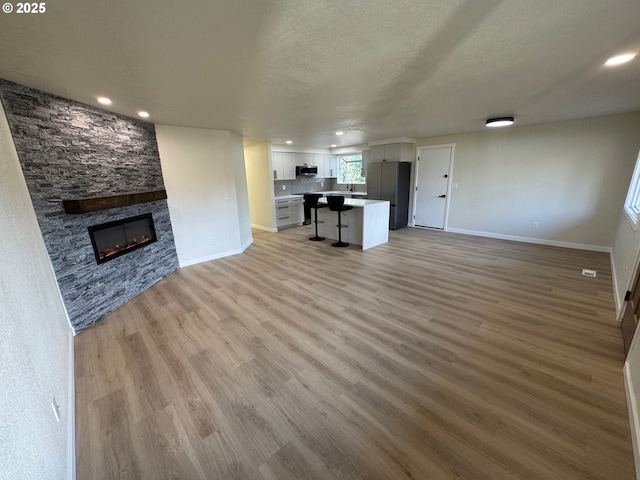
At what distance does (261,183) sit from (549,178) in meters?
6.37

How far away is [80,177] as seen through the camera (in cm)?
277

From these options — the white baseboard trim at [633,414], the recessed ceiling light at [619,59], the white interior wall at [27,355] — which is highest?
the recessed ceiling light at [619,59]

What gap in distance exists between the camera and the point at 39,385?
1.26m

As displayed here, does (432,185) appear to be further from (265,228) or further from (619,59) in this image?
(265,228)

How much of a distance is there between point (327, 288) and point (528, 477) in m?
2.46

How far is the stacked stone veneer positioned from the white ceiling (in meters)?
0.21

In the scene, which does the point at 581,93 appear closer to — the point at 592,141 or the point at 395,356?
the point at 592,141

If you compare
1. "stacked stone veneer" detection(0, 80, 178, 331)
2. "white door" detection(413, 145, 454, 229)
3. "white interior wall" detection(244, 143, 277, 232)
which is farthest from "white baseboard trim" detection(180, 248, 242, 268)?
"white door" detection(413, 145, 454, 229)

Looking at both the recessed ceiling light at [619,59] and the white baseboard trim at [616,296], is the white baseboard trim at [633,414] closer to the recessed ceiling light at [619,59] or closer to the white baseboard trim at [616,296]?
the white baseboard trim at [616,296]

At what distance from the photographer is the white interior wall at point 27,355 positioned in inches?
35.8

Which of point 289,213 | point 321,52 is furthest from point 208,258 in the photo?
point 321,52

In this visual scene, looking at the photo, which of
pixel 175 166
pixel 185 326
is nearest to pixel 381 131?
pixel 175 166

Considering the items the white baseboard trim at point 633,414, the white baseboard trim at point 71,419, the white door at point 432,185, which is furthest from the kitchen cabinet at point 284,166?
the white baseboard trim at point 633,414

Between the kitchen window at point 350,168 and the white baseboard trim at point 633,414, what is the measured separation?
23.4ft
